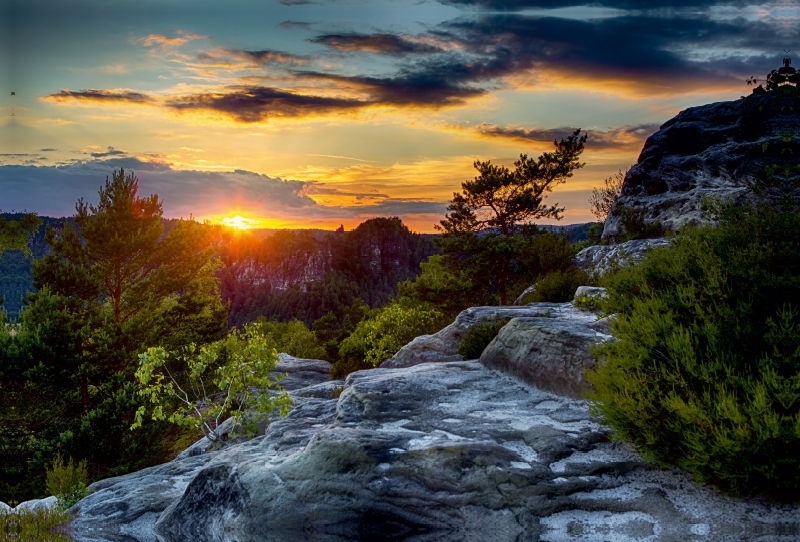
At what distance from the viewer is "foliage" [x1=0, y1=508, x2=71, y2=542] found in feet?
27.4

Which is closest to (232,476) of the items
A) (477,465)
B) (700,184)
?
(477,465)

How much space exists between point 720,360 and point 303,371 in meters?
29.7

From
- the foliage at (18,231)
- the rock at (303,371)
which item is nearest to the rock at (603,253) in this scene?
the rock at (303,371)

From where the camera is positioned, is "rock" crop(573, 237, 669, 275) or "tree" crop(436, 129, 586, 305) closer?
"rock" crop(573, 237, 669, 275)

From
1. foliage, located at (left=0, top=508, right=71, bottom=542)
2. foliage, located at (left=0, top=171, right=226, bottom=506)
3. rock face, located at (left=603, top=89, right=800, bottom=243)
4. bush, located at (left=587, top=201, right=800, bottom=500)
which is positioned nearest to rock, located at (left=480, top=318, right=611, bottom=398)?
bush, located at (left=587, top=201, right=800, bottom=500)

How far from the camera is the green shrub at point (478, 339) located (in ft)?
40.5

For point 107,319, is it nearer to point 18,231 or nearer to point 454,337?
point 454,337

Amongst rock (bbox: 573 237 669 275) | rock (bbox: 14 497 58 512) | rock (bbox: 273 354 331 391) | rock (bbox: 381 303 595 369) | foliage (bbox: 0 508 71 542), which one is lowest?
rock (bbox: 273 354 331 391)

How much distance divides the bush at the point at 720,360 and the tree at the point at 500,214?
21.1 m

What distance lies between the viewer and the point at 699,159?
81.8 ft

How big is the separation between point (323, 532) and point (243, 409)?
693 cm

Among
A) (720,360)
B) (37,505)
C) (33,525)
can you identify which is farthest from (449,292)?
(720,360)

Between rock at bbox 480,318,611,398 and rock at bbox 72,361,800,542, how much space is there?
3.29 feet

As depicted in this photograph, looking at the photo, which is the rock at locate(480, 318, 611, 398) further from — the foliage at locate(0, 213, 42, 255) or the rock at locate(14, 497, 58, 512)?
the foliage at locate(0, 213, 42, 255)
